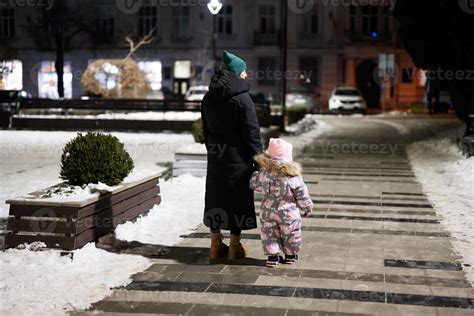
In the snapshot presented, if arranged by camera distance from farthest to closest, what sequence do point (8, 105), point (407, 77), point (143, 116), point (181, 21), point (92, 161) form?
1. point (181, 21)
2. point (407, 77)
3. point (143, 116)
4. point (8, 105)
5. point (92, 161)

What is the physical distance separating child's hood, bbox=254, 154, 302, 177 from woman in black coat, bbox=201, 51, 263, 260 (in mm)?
107

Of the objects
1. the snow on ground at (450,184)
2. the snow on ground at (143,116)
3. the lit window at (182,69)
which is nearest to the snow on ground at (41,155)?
the snow on ground at (143,116)

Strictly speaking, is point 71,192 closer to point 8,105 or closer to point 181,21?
point 8,105

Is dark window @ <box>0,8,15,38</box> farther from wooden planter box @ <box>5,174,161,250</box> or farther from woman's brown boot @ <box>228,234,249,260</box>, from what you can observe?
woman's brown boot @ <box>228,234,249,260</box>

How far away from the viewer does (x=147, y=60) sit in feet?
155

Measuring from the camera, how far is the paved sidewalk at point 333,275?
5406 millimetres

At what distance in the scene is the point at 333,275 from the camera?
6273 millimetres

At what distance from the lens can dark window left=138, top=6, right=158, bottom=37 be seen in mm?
47406

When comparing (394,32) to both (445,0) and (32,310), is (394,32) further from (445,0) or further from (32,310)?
(32,310)

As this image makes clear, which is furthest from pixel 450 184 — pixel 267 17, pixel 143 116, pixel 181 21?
pixel 181 21

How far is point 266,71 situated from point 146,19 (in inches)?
354

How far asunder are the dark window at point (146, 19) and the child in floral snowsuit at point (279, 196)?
4220 centimetres

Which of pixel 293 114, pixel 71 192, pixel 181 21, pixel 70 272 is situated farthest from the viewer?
pixel 181 21

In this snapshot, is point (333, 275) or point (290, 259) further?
point (290, 259)
